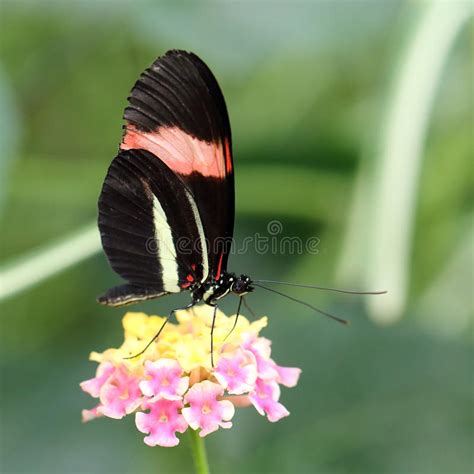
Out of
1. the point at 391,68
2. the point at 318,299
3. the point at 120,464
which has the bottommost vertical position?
the point at 120,464

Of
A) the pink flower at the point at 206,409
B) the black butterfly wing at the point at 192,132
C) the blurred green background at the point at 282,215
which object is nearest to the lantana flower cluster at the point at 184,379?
the pink flower at the point at 206,409

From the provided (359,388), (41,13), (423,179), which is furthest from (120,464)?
(41,13)

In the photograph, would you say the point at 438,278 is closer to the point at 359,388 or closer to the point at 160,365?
the point at 359,388

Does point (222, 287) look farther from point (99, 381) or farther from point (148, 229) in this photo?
point (99, 381)

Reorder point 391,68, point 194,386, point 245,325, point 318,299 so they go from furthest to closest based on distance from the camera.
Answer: point 318,299 < point 391,68 < point 245,325 < point 194,386

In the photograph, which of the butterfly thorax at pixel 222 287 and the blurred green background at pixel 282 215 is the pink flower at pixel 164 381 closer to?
the butterfly thorax at pixel 222 287

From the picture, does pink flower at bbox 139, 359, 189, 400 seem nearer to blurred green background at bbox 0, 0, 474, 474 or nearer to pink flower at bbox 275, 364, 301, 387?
pink flower at bbox 275, 364, 301, 387

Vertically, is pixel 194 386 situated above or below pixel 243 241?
above
